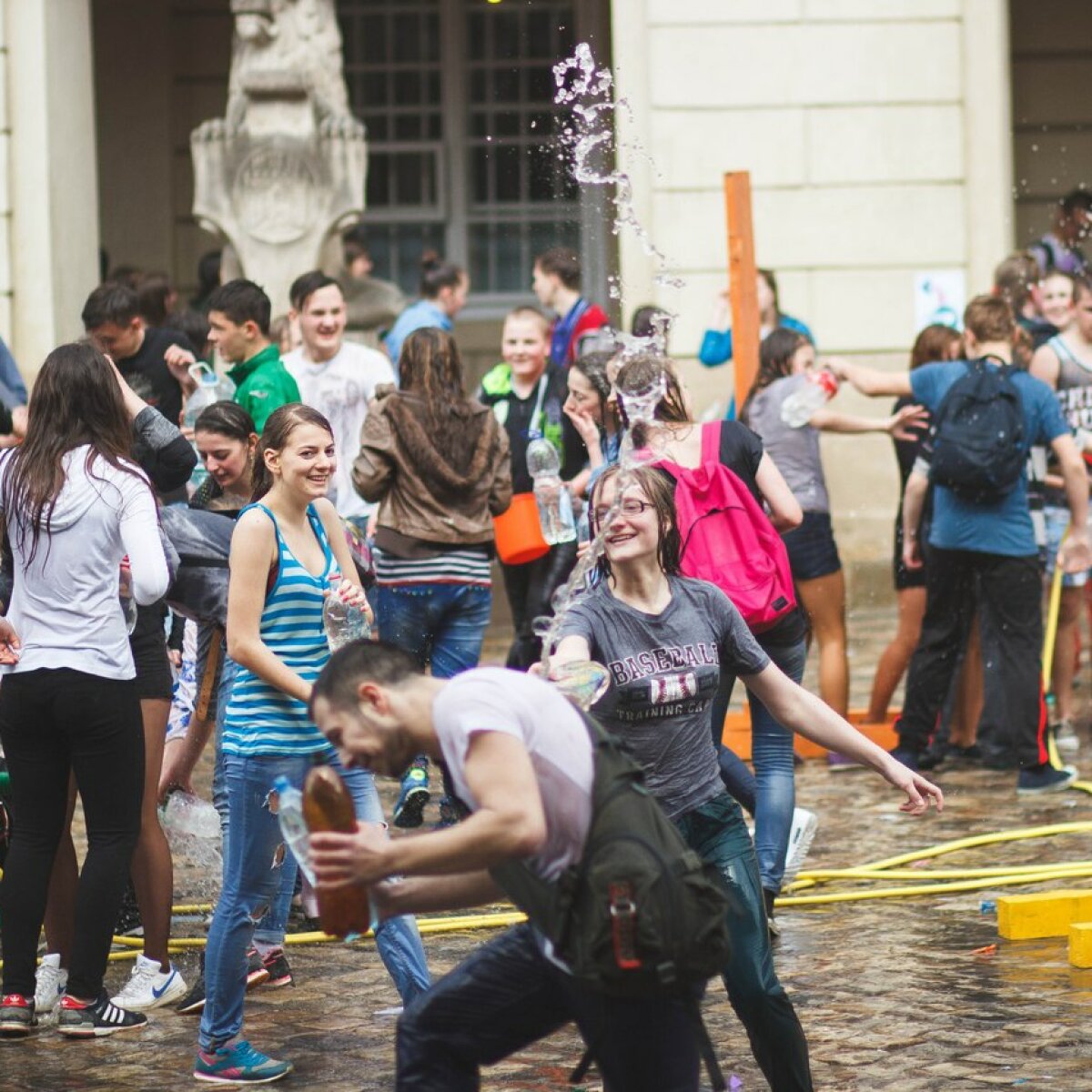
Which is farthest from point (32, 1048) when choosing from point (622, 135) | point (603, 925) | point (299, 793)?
point (622, 135)

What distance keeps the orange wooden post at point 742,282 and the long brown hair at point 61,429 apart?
4.02 m

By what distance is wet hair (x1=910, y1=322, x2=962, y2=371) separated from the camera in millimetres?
10039

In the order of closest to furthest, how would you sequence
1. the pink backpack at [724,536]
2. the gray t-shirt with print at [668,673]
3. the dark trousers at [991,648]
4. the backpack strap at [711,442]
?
the gray t-shirt with print at [668,673] → the pink backpack at [724,536] → the backpack strap at [711,442] → the dark trousers at [991,648]

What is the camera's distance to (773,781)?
6.82 metres

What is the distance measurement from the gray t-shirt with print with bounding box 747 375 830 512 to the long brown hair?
13.1 feet

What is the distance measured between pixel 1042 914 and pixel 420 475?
10.2 ft

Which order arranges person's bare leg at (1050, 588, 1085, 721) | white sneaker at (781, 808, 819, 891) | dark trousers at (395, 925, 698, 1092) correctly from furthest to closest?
person's bare leg at (1050, 588, 1085, 721) → white sneaker at (781, 808, 819, 891) → dark trousers at (395, 925, 698, 1092)

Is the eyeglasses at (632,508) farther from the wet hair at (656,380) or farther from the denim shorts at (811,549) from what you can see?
the denim shorts at (811,549)

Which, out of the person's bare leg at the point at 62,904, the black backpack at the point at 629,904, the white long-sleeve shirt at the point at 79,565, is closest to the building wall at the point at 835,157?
the person's bare leg at the point at 62,904

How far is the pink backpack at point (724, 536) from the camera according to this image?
664cm

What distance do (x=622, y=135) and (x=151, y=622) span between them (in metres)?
8.83

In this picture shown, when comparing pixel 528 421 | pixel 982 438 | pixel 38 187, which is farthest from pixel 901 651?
pixel 38 187

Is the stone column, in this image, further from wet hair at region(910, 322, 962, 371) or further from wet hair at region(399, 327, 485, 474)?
wet hair at region(910, 322, 962, 371)

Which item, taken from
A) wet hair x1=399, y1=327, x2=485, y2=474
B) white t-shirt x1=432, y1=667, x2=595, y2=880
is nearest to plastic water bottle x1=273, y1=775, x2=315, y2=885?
white t-shirt x1=432, y1=667, x2=595, y2=880
